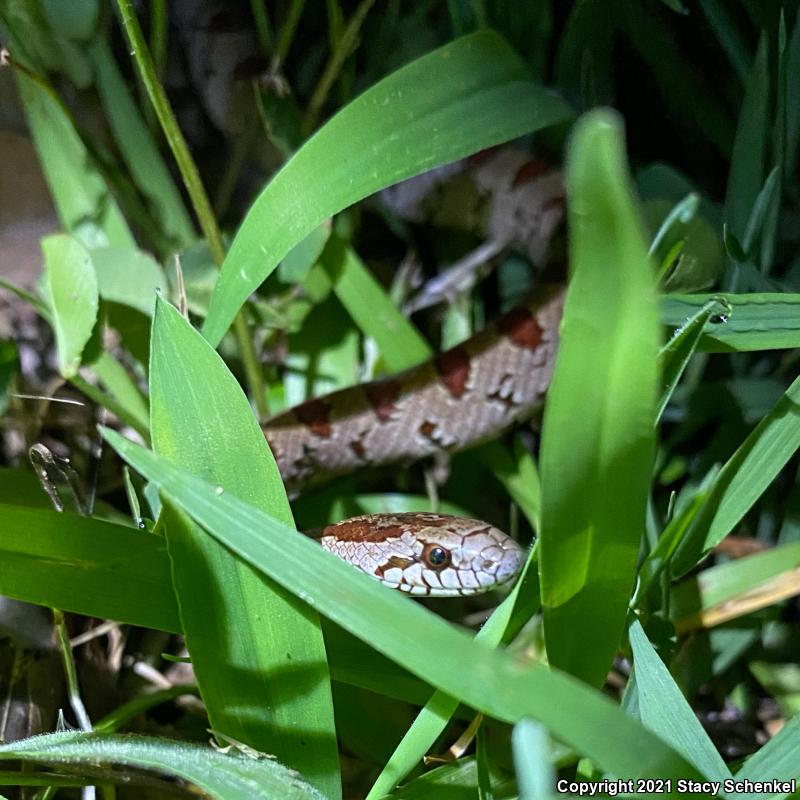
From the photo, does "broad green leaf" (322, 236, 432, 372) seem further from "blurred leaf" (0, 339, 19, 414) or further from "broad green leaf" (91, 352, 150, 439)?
"blurred leaf" (0, 339, 19, 414)

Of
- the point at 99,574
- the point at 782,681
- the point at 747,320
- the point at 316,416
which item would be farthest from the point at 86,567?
the point at 782,681

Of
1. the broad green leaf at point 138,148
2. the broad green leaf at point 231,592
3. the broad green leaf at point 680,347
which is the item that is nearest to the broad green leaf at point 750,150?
the broad green leaf at point 680,347

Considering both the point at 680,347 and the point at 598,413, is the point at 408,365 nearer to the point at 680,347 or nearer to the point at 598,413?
the point at 680,347

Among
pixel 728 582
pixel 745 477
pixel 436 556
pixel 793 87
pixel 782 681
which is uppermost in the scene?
pixel 793 87

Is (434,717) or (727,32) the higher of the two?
(727,32)

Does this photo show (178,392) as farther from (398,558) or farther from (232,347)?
(232,347)

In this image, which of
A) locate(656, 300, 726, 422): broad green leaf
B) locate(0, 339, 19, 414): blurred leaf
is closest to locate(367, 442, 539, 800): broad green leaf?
locate(656, 300, 726, 422): broad green leaf
